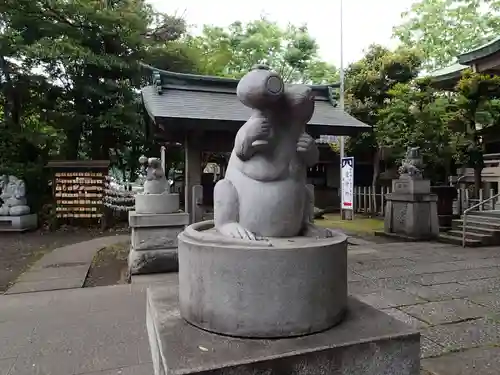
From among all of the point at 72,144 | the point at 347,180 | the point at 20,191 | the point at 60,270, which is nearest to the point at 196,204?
the point at 60,270

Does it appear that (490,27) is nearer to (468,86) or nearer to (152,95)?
(468,86)

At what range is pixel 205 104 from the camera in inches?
299

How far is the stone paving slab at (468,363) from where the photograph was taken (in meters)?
2.56

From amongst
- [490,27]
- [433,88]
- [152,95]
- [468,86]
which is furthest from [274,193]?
[490,27]

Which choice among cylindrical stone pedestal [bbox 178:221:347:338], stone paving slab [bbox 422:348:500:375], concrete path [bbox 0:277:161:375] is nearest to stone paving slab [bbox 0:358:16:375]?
concrete path [bbox 0:277:161:375]

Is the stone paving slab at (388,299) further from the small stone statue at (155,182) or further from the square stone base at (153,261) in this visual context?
the small stone statue at (155,182)

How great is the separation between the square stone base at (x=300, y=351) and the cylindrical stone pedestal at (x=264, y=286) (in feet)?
0.20

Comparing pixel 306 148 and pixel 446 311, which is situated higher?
pixel 306 148

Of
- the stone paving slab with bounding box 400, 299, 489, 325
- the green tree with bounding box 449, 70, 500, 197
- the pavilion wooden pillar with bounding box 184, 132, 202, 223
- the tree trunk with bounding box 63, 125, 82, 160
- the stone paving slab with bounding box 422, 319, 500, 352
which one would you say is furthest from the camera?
the tree trunk with bounding box 63, 125, 82, 160

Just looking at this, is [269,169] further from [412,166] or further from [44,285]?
[412,166]

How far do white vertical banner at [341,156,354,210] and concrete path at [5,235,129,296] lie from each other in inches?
256

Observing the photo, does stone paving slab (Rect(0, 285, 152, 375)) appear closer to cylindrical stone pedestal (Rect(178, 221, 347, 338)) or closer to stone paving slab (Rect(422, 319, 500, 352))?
cylindrical stone pedestal (Rect(178, 221, 347, 338))

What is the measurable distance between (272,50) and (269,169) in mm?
16721

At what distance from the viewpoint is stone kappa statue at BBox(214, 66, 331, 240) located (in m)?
2.04
